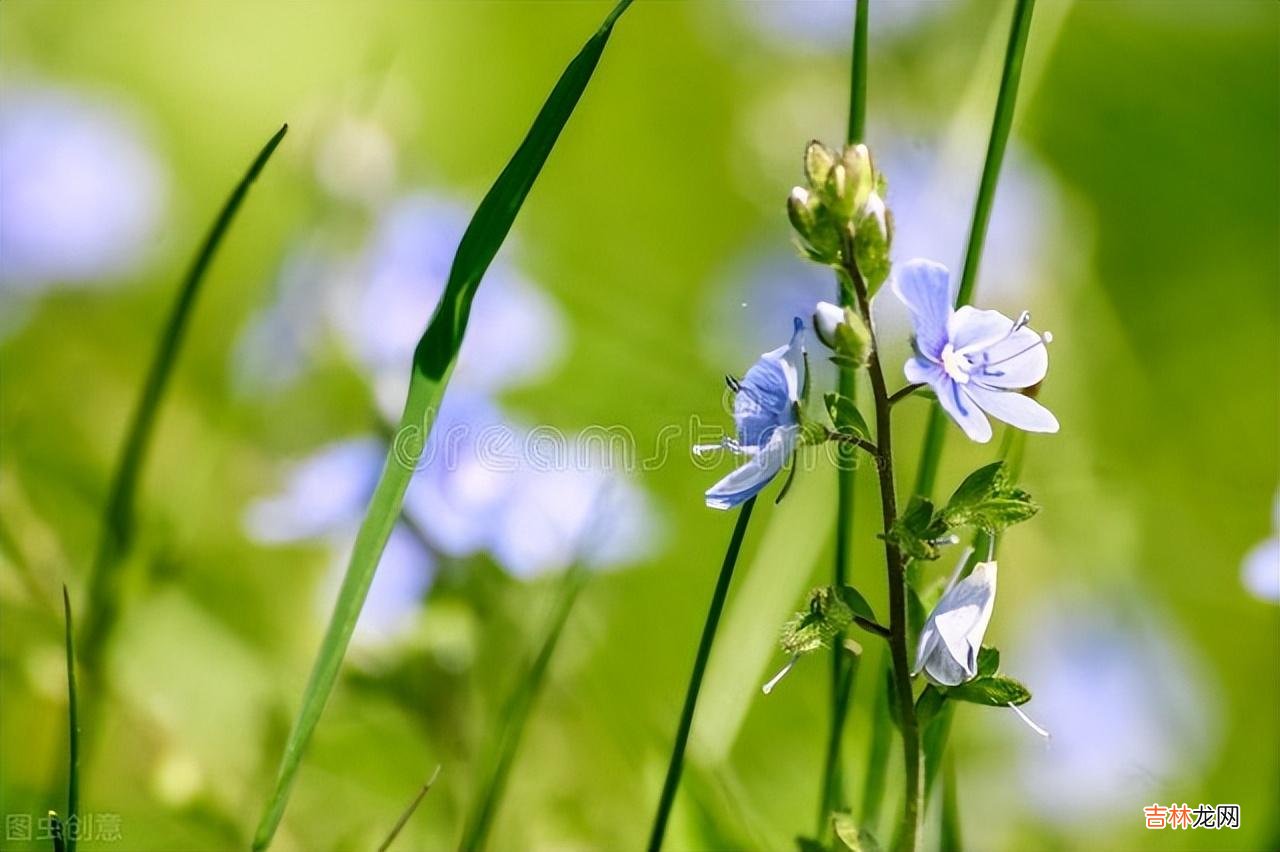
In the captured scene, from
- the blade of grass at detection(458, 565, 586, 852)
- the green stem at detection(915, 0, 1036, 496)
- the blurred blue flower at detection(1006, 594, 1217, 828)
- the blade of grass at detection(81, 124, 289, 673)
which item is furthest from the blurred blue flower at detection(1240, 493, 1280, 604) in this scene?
the blade of grass at detection(81, 124, 289, 673)

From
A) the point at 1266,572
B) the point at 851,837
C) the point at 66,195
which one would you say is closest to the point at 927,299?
the point at 851,837

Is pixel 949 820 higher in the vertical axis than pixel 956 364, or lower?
lower

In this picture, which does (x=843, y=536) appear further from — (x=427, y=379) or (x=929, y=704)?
(x=427, y=379)

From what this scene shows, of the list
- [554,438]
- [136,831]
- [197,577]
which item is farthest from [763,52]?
[136,831]

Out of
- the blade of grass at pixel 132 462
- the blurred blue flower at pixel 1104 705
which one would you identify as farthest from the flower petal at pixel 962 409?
the blurred blue flower at pixel 1104 705

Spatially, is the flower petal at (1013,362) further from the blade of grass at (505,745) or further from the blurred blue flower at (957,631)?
the blade of grass at (505,745)

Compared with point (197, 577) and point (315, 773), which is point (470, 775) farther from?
point (197, 577)
